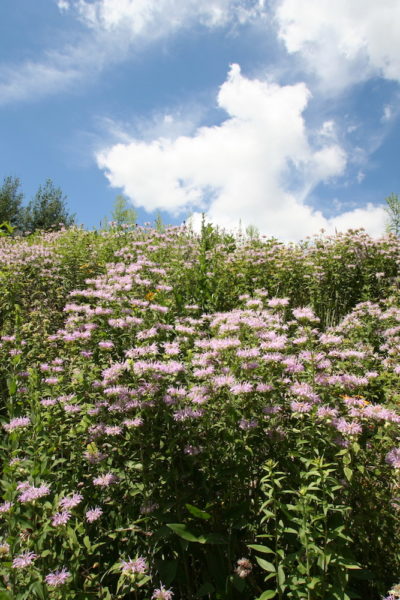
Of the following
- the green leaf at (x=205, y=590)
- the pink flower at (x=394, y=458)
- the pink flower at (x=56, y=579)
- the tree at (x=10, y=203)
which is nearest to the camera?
the pink flower at (x=56, y=579)

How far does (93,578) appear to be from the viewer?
6.15ft

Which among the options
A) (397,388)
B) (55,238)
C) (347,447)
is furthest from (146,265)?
(55,238)

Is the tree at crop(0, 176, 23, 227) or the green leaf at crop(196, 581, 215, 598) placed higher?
the tree at crop(0, 176, 23, 227)

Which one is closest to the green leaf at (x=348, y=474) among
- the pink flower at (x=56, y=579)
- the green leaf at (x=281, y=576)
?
the green leaf at (x=281, y=576)

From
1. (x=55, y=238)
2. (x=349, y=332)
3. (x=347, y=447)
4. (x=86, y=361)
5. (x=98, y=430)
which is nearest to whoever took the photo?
(x=347, y=447)

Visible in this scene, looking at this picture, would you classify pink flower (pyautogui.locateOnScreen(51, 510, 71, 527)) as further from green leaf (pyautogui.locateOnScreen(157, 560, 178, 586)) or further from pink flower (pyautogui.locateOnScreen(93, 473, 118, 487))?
green leaf (pyautogui.locateOnScreen(157, 560, 178, 586))

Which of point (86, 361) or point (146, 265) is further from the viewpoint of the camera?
point (146, 265)

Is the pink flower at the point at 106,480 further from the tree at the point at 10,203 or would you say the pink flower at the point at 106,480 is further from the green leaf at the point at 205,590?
the tree at the point at 10,203

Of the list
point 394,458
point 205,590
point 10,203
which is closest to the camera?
point 205,590

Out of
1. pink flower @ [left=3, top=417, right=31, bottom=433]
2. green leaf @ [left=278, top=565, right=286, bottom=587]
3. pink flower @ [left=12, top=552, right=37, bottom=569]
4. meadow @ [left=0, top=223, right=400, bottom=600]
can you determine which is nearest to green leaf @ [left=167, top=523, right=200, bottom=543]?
meadow @ [left=0, top=223, right=400, bottom=600]

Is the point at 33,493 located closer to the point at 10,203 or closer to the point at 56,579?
the point at 56,579

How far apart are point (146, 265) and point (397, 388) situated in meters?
3.08

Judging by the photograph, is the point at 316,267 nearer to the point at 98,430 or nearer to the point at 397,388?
the point at 397,388

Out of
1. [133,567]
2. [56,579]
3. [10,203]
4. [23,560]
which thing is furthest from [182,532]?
[10,203]
